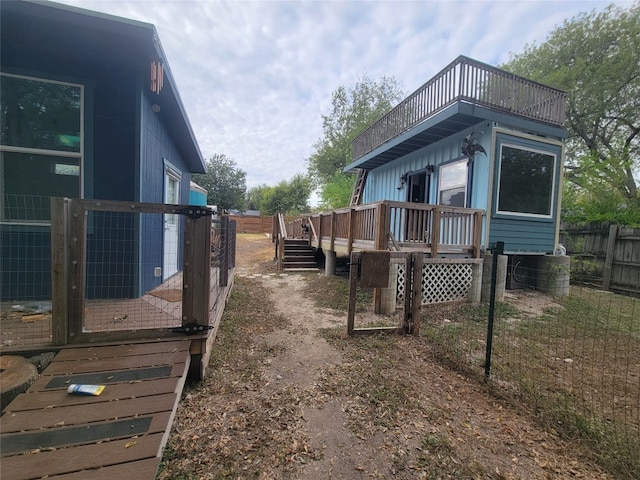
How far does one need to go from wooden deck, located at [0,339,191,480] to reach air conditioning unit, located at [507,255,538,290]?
7.89 metres

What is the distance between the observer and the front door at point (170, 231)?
5426 millimetres

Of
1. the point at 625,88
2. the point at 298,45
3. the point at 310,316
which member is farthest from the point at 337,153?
the point at 310,316

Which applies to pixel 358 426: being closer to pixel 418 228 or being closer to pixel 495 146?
pixel 418 228

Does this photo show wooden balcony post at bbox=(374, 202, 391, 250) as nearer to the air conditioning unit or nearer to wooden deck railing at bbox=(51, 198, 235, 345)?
wooden deck railing at bbox=(51, 198, 235, 345)

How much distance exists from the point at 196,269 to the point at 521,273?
324 inches

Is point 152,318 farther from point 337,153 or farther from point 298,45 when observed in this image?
point 337,153

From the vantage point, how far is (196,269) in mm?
2545

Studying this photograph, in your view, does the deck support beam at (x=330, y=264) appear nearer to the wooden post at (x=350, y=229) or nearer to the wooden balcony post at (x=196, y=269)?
the wooden post at (x=350, y=229)

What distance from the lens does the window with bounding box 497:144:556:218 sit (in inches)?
246

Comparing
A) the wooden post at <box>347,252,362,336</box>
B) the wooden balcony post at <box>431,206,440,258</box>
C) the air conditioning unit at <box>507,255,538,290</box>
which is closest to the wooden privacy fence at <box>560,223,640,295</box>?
the air conditioning unit at <box>507,255,538,290</box>

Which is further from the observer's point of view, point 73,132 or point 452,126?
point 452,126

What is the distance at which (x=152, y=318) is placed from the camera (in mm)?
3039

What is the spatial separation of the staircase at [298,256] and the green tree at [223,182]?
759 inches

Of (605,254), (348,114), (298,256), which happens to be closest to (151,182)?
(298,256)
